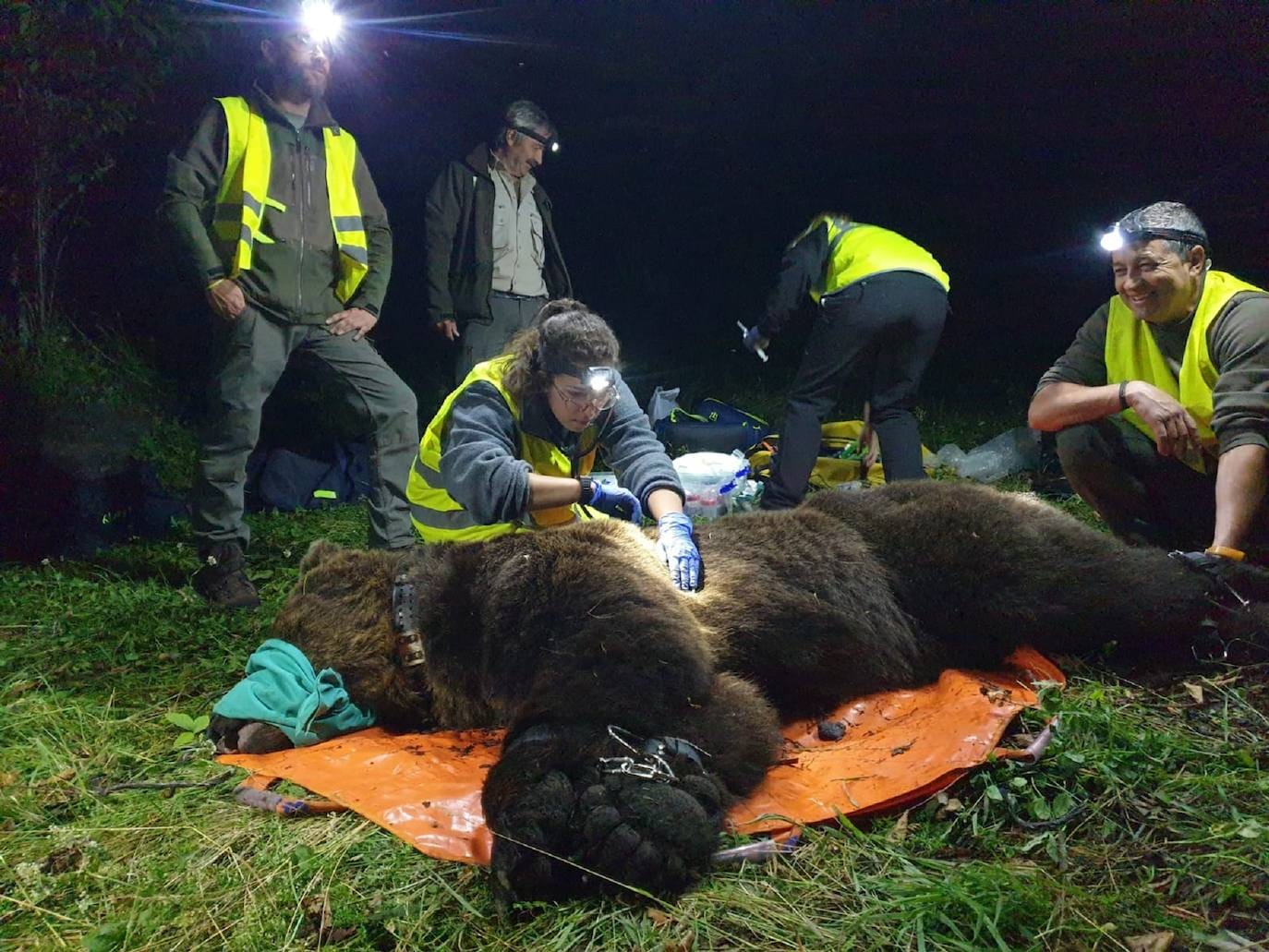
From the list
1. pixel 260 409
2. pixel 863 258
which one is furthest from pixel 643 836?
pixel 863 258

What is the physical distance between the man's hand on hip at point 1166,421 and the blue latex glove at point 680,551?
2.18 m

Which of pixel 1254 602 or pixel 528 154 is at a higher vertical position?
pixel 528 154

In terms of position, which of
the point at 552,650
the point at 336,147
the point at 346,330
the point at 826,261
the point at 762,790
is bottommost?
the point at 762,790

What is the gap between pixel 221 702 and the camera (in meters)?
3.01

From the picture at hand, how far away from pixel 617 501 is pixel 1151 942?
2352mm

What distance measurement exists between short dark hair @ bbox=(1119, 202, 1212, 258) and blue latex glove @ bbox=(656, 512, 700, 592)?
95.2 inches

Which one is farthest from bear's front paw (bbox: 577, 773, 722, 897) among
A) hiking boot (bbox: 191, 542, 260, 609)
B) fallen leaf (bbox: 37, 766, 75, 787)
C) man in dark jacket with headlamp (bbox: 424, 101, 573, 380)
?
man in dark jacket with headlamp (bbox: 424, 101, 573, 380)

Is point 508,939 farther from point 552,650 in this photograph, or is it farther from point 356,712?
point 356,712

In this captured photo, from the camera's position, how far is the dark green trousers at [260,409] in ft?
15.1

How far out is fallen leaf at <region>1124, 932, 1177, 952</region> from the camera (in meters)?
1.83

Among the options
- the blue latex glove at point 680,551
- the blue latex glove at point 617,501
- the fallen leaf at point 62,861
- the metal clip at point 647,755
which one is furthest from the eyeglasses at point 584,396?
the fallen leaf at point 62,861

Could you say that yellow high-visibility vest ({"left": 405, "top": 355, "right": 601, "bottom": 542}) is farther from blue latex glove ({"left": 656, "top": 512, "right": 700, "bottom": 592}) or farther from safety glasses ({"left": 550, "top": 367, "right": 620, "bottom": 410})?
blue latex glove ({"left": 656, "top": 512, "right": 700, "bottom": 592})

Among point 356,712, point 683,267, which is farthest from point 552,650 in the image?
point 683,267

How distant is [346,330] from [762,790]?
3.63 m
